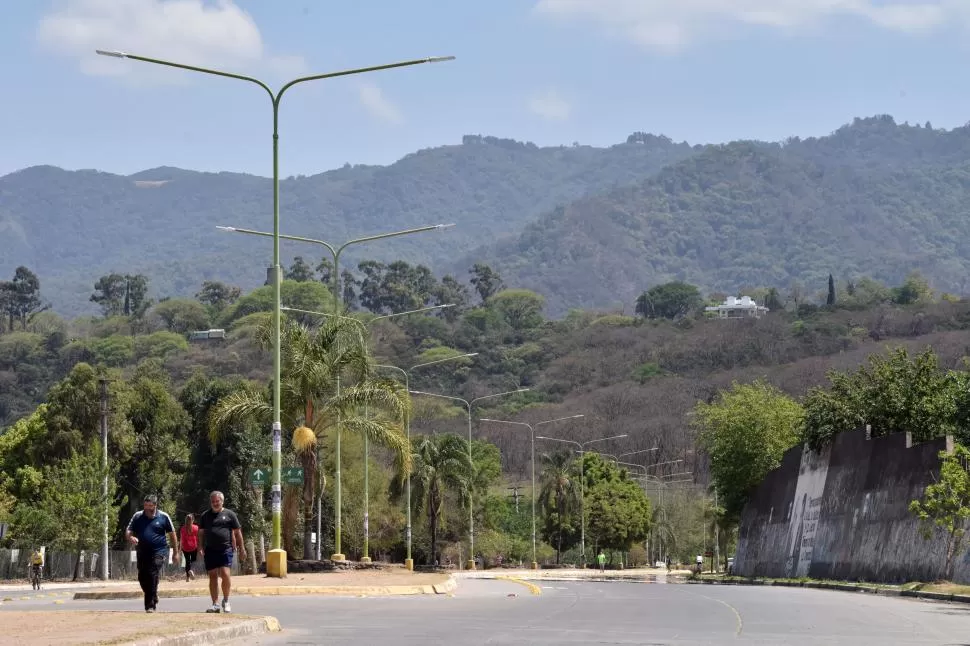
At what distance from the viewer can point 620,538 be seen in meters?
125

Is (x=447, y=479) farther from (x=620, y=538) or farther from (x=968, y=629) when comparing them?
(x=968, y=629)

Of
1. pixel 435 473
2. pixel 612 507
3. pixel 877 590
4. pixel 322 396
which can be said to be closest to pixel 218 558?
pixel 322 396

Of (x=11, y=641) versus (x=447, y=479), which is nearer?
(x=11, y=641)

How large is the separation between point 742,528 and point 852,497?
2490 centimetres

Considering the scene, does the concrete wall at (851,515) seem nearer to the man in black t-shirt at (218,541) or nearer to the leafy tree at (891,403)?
the leafy tree at (891,403)

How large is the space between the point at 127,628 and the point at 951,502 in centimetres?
2792

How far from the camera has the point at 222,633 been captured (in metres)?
18.5

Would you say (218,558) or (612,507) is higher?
(218,558)

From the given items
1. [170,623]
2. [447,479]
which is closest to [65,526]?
[447,479]

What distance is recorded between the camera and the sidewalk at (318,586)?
3086 centimetres

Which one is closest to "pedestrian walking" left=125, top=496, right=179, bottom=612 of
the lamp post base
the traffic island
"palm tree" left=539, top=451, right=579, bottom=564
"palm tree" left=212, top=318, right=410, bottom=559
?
the traffic island

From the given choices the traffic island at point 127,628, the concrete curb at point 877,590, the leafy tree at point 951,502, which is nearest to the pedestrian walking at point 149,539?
the traffic island at point 127,628

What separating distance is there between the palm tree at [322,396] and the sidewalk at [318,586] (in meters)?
4.06

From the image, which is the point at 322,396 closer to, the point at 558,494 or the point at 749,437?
the point at 749,437
